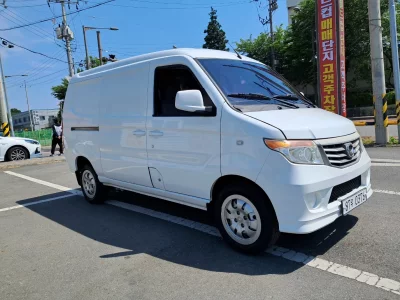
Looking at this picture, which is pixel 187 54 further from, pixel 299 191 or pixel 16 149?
pixel 16 149

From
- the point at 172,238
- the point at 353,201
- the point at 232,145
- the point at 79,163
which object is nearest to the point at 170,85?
the point at 232,145

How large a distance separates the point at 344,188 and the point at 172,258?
1941 millimetres

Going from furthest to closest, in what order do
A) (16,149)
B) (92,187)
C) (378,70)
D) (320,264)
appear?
(16,149) → (378,70) → (92,187) → (320,264)

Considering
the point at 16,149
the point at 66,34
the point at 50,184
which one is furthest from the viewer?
the point at 66,34

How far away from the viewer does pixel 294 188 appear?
306 centimetres

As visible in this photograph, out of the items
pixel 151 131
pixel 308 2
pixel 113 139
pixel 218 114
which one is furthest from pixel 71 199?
pixel 308 2

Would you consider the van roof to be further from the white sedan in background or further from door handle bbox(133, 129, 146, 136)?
the white sedan in background

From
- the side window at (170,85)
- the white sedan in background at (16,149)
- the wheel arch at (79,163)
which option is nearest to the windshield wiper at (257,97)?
the side window at (170,85)

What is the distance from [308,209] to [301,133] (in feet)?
2.32

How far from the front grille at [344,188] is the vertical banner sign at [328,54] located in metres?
7.79

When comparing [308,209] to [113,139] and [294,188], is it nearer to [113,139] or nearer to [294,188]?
[294,188]

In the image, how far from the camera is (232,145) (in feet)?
11.4

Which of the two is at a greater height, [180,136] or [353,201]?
[180,136]

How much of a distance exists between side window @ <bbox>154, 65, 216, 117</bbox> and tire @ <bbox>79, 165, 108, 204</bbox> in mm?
2288
